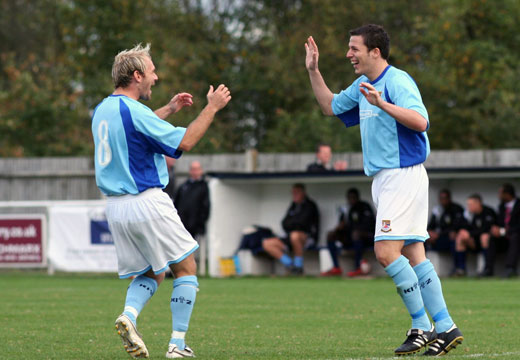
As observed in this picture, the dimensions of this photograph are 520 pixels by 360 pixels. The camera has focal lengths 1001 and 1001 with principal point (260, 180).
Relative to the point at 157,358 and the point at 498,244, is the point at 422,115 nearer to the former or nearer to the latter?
the point at 157,358

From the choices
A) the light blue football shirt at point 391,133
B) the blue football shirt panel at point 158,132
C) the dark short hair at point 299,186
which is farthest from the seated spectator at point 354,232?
the blue football shirt panel at point 158,132

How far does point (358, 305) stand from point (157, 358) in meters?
5.15

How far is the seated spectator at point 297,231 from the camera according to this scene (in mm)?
18562

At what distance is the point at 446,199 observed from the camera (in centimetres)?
1770

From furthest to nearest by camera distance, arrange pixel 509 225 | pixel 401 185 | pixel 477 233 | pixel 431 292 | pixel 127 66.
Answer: pixel 477 233 < pixel 509 225 < pixel 431 292 < pixel 401 185 < pixel 127 66

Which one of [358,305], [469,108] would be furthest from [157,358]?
[469,108]

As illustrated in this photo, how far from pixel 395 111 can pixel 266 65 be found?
20749 mm

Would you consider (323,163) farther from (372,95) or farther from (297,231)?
(372,95)

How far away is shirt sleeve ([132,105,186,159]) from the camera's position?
6477 mm

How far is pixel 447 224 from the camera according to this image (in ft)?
58.2

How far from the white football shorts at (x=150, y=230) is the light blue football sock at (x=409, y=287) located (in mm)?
1368

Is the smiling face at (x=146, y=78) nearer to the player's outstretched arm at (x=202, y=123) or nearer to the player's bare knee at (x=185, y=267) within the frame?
the player's outstretched arm at (x=202, y=123)

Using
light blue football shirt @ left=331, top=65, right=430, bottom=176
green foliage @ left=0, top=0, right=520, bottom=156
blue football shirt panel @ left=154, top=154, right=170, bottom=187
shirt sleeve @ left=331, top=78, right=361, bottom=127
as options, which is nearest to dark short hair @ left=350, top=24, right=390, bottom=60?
light blue football shirt @ left=331, top=65, right=430, bottom=176

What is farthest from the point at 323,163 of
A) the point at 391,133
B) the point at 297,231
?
the point at 391,133
